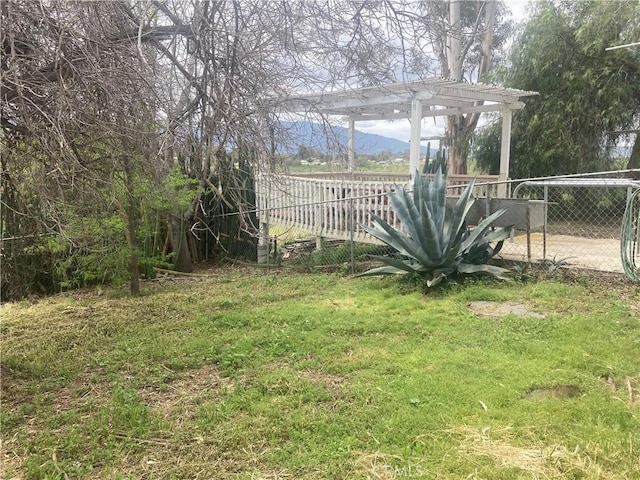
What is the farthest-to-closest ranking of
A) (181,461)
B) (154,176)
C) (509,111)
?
(509,111)
(154,176)
(181,461)

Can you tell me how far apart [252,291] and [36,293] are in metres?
3.02

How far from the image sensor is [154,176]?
3.90 metres

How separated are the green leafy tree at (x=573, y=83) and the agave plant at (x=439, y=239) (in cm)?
731

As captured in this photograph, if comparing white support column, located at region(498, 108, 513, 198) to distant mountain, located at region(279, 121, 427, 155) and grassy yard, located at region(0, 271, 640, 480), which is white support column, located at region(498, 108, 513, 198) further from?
distant mountain, located at region(279, 121, 427, 155)

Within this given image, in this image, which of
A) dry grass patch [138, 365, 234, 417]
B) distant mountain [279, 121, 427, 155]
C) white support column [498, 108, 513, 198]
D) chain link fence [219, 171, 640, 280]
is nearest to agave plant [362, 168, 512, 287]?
chain link fence [219, 171, 640, 280]

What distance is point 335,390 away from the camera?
3346mm

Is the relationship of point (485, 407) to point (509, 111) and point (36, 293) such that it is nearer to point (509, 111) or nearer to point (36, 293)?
point (36, 293)

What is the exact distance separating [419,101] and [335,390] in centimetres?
617

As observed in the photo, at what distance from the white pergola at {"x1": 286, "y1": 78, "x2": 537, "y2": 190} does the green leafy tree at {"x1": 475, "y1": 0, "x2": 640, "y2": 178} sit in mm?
2176

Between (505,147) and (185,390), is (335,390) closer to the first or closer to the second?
(185,390)

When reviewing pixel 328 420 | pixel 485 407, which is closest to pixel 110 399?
pixel 328 420

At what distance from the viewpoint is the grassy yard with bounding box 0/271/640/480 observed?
2.51 meters

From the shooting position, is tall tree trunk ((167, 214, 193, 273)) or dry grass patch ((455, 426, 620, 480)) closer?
dry grass patch ((455, 426, 620, 480))

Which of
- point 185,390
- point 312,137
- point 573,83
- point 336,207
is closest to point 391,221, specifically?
point 336,207
